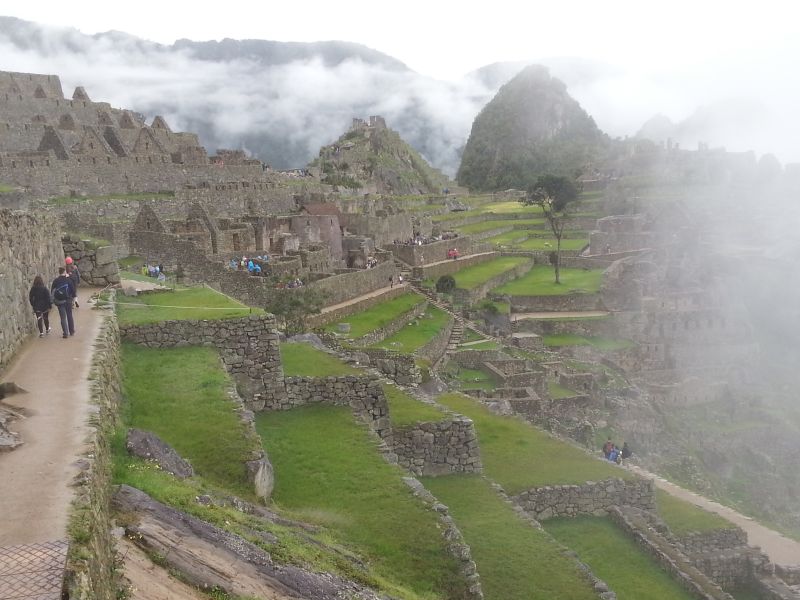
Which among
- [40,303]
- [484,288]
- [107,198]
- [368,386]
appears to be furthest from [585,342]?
[40,303]

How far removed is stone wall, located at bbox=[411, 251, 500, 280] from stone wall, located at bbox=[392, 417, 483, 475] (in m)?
28.4

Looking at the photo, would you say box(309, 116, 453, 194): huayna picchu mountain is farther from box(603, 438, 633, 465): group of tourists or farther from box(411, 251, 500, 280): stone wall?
box(603, 438, 633, 465): group of tourists

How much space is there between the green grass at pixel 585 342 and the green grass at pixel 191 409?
1082 inches

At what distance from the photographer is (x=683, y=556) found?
13234 millimetres

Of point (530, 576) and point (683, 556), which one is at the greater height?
point (530, 576)

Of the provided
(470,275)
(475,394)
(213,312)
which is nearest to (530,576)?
(213,312)

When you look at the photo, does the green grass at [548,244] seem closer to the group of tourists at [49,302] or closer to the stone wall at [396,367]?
the stone wall at [396,367]

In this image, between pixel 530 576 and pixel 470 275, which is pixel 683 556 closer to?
pixel 530 576

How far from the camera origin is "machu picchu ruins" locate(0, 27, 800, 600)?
21.6ft

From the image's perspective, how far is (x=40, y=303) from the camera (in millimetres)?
9828

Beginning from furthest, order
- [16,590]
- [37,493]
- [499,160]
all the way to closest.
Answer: [499,160] → [37,493] → [16,590]

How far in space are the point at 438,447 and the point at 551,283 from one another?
35.0m

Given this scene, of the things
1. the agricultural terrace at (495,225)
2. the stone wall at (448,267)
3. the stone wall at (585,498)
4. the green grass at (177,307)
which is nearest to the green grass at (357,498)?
the green grass at (177,307)

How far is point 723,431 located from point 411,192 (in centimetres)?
4543
